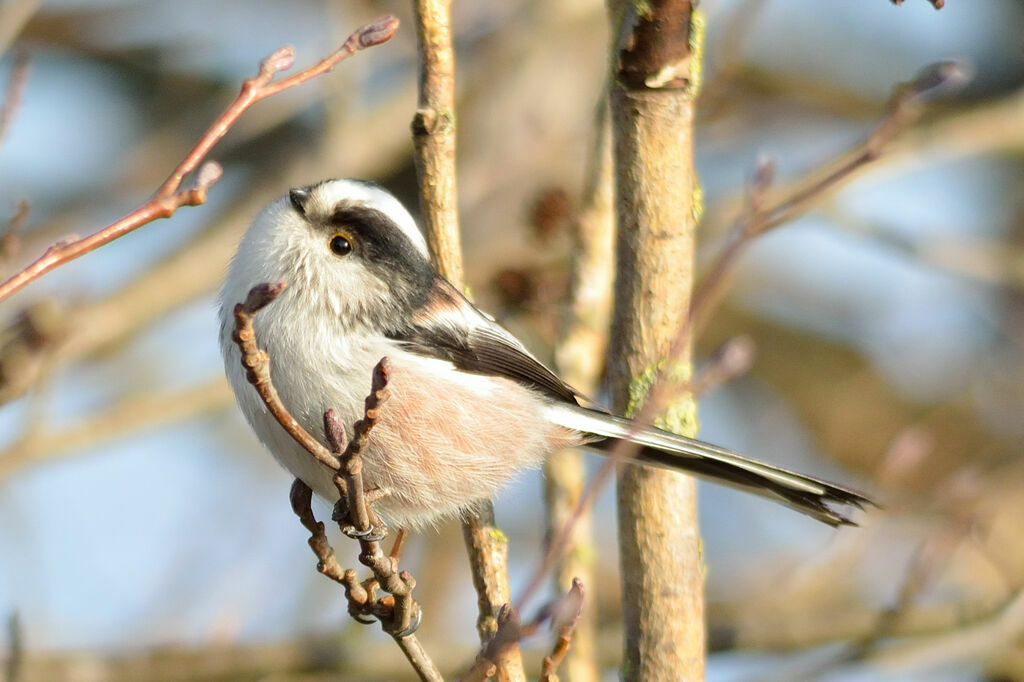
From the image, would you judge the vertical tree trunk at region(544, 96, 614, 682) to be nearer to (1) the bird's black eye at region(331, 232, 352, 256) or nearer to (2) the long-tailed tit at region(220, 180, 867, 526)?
(2) the long-tailed tit at region(220, 180, 867, 526)

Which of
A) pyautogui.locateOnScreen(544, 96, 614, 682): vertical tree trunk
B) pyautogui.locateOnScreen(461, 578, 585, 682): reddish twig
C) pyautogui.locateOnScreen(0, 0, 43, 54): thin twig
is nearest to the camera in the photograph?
pyautogui.locateOnScreen(461, 578, 585, 682): reddish twig

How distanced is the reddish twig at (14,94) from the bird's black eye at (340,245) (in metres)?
0.73

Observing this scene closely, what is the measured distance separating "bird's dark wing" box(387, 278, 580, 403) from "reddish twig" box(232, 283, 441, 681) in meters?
0.45

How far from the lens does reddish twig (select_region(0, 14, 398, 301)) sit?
1.46m

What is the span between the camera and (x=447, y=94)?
2357 millimetres

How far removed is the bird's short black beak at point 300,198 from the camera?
2.55 metres

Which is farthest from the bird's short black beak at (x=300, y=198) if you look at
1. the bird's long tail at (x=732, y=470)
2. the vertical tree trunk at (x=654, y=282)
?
the bird's long tail at (x=732, y=470)

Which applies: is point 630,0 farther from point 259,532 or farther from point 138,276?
point 259,532

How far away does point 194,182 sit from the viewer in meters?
1.59

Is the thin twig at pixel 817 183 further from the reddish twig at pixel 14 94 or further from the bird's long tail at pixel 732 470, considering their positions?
the reddish twig at pixel 14 94

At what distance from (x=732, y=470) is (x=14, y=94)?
1.85 metres

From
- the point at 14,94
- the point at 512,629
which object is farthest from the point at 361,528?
the point at 14,94

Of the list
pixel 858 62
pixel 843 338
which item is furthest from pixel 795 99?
pixel 843 338

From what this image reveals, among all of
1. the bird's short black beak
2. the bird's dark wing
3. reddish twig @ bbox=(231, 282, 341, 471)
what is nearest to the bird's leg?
reddish twig @ bbox=(231, 282, 341, 471)
